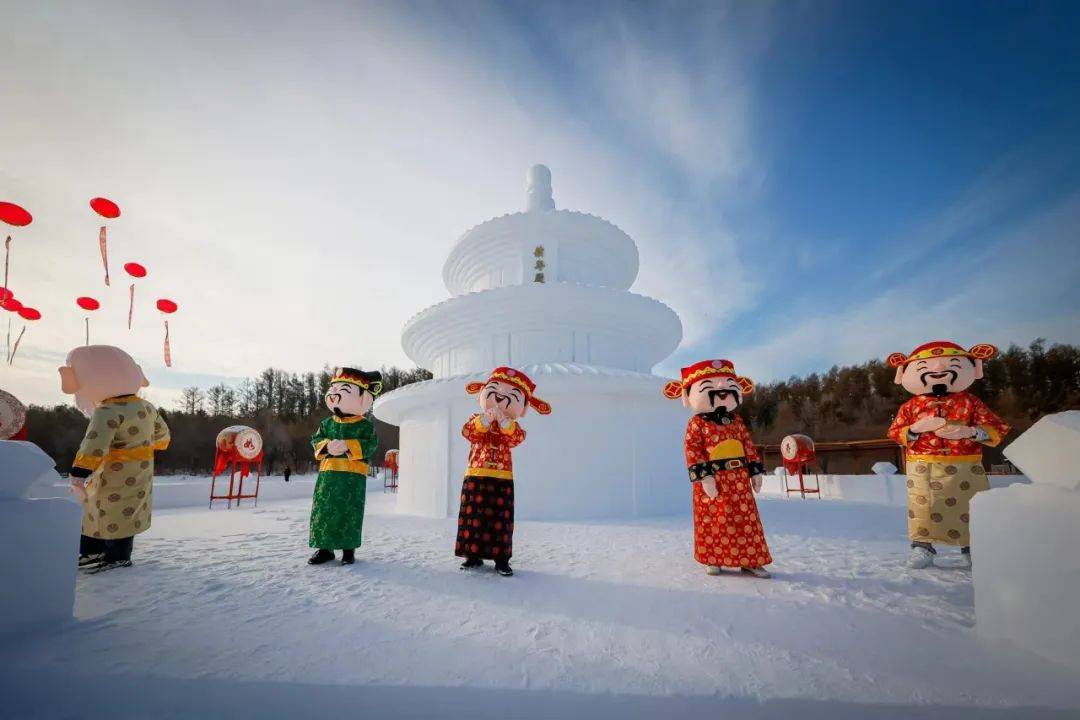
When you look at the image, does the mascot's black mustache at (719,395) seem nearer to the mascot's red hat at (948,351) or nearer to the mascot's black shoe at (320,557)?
the mascot's red hat at (948,351)

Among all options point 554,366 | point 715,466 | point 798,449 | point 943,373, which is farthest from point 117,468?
point 798,449

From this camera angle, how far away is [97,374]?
159 inches

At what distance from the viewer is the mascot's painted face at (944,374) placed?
13.6 ft

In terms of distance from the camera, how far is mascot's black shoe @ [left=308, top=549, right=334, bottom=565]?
4.19 m

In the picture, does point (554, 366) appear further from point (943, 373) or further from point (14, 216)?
point (14, 216)

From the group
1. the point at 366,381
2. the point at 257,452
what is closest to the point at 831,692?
the point at 366,381

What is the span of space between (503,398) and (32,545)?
125 inches

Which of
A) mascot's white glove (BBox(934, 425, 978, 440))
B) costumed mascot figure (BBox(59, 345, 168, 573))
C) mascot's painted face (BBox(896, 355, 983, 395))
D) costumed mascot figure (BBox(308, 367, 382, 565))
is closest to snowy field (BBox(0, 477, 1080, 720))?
costumed mascot figure (BBox(308, 367, 382, 565))

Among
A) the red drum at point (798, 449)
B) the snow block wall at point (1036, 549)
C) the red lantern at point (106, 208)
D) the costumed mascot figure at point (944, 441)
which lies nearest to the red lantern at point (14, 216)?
the red lantern at point (106, 208)

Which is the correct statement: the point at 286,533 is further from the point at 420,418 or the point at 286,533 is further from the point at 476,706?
the point at 476,706

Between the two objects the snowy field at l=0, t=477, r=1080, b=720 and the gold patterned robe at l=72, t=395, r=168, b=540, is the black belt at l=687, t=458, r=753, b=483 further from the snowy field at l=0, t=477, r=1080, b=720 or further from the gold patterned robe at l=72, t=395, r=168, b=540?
the gold patterned robe at l=72, t=395, r=168, b=540

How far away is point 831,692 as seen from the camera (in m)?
1.89

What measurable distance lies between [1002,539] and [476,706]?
9.12 ft

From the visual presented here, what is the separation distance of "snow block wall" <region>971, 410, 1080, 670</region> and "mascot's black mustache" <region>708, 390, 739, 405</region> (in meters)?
1.89
